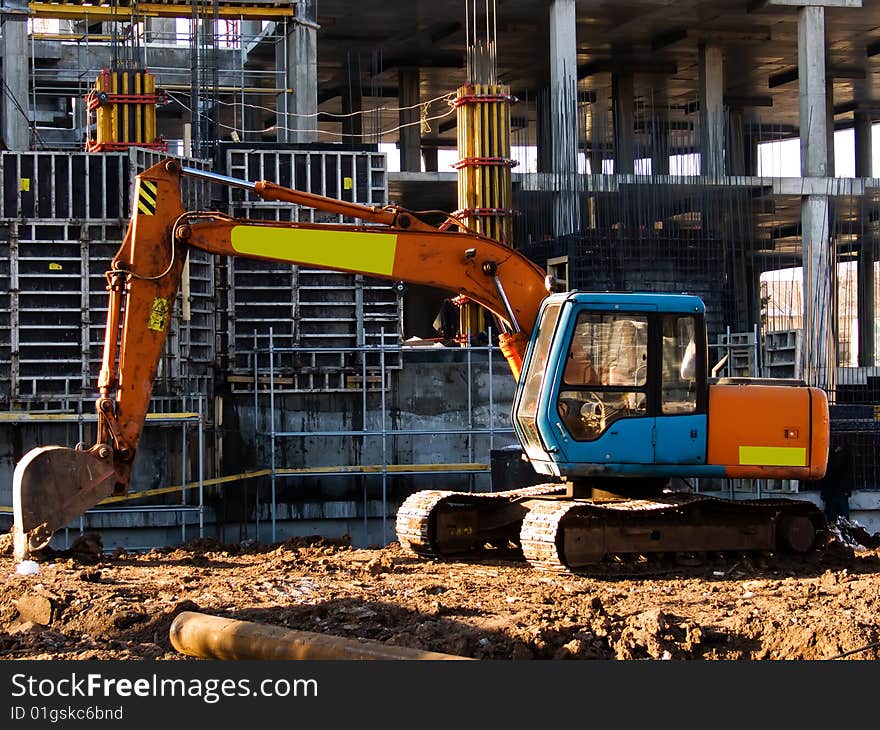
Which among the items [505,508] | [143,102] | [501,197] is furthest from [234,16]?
[505,508]

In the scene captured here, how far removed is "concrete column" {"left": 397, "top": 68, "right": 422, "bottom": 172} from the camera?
40.8 metres

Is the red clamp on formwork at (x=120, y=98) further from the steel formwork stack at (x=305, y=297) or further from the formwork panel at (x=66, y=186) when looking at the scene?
the formwork panel at (x=66, y=186)

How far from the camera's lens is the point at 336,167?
22.1 meters

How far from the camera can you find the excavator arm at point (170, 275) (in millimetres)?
13531

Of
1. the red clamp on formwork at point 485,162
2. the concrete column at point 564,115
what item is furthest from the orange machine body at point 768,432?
the concrete column at point 564,115

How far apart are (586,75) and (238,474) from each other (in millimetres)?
24041

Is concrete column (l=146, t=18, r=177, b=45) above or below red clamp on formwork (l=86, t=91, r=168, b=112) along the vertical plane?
above

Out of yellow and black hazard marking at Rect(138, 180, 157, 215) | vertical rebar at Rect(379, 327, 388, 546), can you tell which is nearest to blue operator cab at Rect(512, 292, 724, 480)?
yellow and black hazard marking at Rect(138, 180, 157, 215)

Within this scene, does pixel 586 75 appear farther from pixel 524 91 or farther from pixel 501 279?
pixel 501 279

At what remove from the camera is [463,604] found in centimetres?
1189

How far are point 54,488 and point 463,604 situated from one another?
4.29 m

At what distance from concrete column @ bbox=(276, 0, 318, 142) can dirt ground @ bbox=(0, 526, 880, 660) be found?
16817 mm

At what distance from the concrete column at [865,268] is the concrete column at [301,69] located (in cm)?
1243

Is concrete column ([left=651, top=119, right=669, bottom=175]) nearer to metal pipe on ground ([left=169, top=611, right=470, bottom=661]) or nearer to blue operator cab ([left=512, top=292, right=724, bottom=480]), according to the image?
blue operator cab ([left=512, top=292, right=724, bottom=480])
